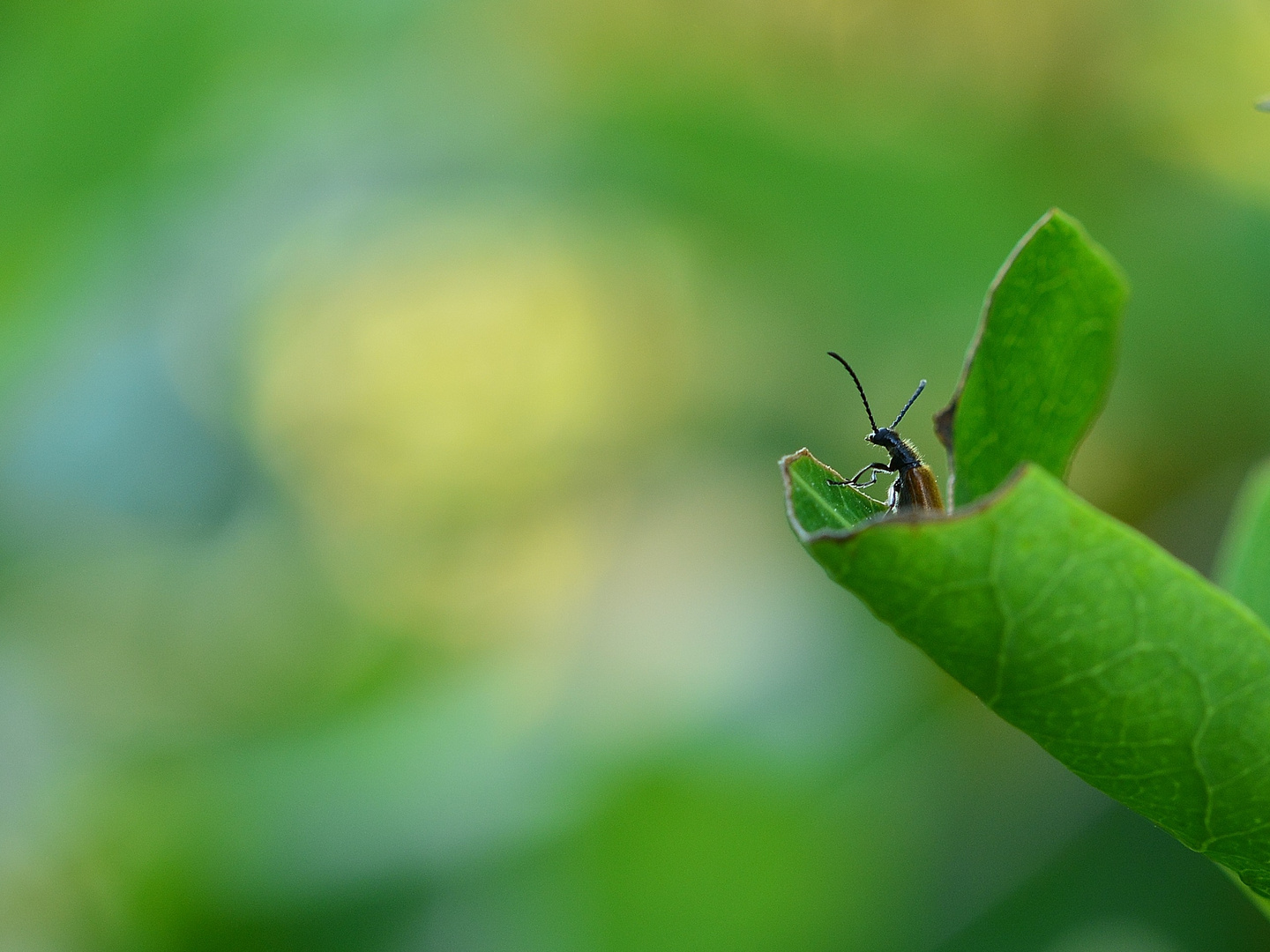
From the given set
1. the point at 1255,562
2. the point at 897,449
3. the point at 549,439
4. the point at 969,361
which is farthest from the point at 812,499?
the point at 549,439

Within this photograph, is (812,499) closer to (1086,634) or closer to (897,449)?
(1086,634)

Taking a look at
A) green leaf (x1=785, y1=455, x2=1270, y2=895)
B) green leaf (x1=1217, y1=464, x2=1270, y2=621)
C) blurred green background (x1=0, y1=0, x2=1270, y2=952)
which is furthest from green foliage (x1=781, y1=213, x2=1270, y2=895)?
blurred green background (x1=0, y1=0, x2=1270, y2=952)

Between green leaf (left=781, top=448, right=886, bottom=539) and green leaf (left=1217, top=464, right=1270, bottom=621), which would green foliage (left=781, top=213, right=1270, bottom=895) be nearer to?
green leaf (left=781, top=448, right=886, bottom=539)

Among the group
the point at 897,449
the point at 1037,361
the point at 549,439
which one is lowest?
the point at 1037,361

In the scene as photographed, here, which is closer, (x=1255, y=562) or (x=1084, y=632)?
(x=1084, y=632)

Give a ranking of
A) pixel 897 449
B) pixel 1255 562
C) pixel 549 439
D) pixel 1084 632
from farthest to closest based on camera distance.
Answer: pixel 549 439, pixel 897 449, pixel 1255 562, pixel 1084 632

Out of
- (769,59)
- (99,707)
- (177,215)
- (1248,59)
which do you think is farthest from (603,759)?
(1248,59)

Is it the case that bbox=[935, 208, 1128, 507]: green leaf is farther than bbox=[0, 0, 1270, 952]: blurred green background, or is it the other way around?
bbox=[0, 0, 1270, 952]: blurred green background

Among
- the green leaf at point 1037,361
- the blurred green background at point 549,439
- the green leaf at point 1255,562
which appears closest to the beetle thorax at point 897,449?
the green leaf at point 1255,562
